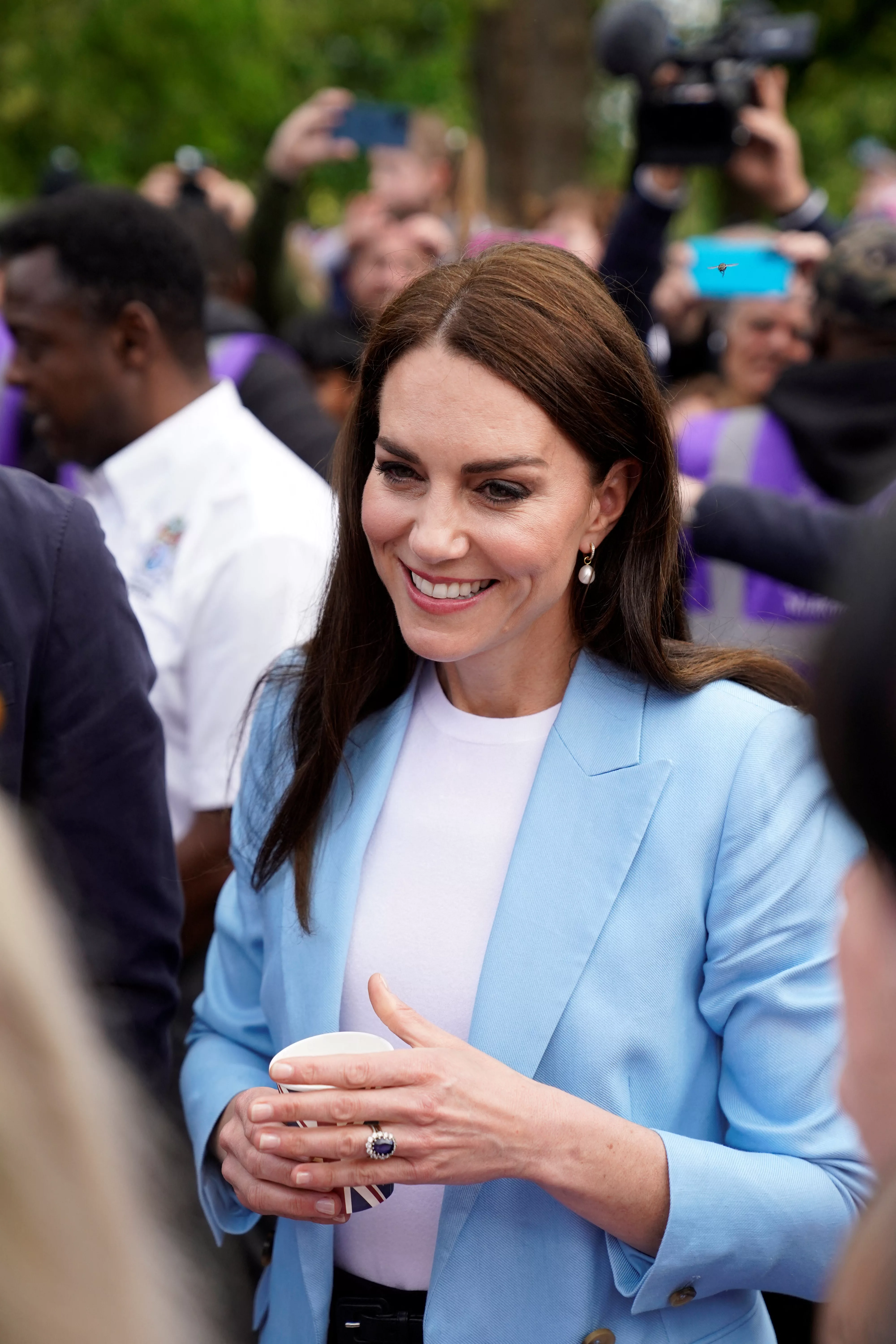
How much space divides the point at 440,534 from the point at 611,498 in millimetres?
291

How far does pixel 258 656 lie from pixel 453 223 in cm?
419

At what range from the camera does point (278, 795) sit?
219cm

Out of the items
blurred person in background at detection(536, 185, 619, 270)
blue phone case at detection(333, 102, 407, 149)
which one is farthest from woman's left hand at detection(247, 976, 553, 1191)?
blue phone case at detection(333, 102, 407, 149)

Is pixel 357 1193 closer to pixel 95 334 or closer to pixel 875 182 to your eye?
pixel 95 334

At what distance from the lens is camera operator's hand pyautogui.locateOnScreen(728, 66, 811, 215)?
4242 mm

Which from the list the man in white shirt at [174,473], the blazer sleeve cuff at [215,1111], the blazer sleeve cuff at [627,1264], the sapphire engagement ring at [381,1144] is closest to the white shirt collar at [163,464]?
the man in white shirt at [174,473]

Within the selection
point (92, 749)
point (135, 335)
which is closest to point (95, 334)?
point (135, 335)

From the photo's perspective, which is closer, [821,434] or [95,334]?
[95,334]

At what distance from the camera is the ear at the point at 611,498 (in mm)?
2012

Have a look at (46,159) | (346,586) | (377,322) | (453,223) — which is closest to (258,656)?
(346,586)

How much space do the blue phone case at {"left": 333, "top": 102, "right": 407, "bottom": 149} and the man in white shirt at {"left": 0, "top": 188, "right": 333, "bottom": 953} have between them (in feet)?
8.41

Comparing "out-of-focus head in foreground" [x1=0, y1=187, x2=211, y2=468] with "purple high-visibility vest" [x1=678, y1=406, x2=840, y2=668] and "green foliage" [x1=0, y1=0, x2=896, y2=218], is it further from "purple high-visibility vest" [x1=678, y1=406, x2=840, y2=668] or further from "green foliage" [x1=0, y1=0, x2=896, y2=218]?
"green foliage" [x1=0, y1=0, x2=896, y2=218]

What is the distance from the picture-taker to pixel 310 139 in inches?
222

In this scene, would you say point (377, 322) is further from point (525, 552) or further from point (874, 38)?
point (874, 38)
